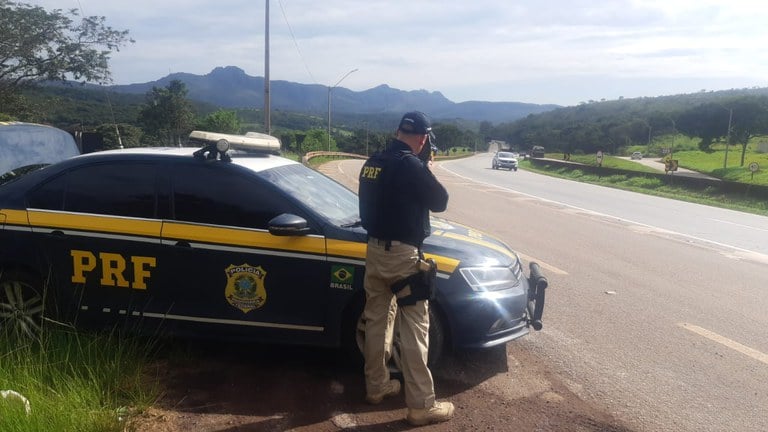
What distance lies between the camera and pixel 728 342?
5.61 metres

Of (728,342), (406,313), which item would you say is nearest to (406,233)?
(406,313)

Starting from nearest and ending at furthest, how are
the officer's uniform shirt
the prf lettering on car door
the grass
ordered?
the officer's uniform shirt < the prf lettering on car door < the grass

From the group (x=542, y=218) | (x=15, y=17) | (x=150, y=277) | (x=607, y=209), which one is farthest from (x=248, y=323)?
(x=15, y=17)

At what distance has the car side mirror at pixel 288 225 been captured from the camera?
420 cm

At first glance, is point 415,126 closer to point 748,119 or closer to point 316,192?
point 316,192

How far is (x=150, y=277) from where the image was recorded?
448 centimetres

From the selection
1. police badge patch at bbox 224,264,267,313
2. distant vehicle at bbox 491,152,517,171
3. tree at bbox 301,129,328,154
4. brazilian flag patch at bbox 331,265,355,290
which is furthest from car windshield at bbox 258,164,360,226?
tree at bbox 301,129,328,154

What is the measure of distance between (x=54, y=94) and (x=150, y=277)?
1522 inches

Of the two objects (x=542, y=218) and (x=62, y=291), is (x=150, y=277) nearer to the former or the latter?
(x=62, y=291)

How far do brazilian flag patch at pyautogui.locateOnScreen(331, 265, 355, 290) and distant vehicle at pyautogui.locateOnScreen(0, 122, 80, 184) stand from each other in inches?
153

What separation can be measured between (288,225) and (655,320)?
402cm

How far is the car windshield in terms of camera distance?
181 inches

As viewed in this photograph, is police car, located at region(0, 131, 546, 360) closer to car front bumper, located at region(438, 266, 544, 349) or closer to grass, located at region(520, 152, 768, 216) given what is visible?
car front bumper, located at region(438, 266, 544, 349)

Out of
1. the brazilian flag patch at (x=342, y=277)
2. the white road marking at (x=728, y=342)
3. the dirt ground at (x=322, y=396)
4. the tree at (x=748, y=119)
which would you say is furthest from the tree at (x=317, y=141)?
the brazilian flag patch at (x=342, y=277)
